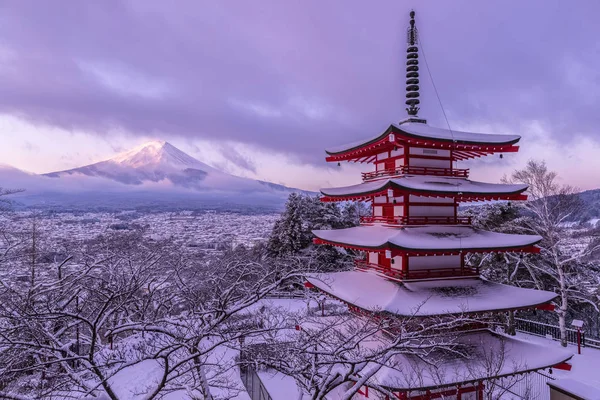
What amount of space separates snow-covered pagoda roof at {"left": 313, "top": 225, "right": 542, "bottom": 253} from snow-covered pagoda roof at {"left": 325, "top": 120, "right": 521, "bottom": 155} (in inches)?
127

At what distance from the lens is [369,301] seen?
10930 mm

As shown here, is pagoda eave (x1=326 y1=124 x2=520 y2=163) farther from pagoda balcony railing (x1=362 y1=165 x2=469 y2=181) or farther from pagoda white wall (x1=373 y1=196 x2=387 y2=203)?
pagoda white wall (x1=373 y1=196 x2=387 y2=203)

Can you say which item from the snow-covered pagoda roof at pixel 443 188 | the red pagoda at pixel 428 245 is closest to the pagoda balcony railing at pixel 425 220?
the red pagoda at pixel 428 245

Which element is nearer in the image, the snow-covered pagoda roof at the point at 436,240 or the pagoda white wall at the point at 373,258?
the snow-covered pagoda roof at the point at 436,240

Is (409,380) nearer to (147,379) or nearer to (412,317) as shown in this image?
(412,317)

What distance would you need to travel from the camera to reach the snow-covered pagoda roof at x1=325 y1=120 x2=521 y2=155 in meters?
11.5

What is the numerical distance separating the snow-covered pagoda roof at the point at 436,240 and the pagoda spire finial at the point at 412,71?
17.2 feet

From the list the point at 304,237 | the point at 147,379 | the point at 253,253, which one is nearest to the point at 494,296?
the point at 147,379

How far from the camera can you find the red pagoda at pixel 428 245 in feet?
33.8

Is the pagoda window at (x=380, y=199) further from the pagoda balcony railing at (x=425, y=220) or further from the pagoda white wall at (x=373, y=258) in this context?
the pagoda white wall at (x=373, y=258)

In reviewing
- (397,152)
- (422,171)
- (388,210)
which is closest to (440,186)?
(422,171)

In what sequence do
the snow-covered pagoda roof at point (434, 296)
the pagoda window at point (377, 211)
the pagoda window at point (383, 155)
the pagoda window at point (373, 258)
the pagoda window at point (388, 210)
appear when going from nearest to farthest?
the snow-covered pagoda roof at point (434, 296), the pagoda window at point (388, 210), the pagoda window at point (383, 155), the pagoda window at point (373, 258), the pagoda window at point (377, 211)

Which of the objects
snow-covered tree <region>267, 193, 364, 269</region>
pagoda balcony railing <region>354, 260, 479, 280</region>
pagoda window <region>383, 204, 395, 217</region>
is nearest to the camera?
pagoda balcony railing <region>354, 260, 479, 280</region>

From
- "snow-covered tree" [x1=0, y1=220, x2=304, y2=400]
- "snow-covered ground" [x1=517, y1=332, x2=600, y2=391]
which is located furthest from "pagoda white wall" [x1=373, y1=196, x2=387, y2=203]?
"snow-covered ground" [x1=517, y1=332, x2=600, y2=391]
